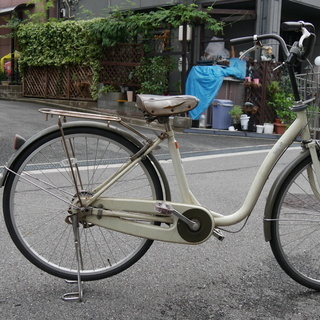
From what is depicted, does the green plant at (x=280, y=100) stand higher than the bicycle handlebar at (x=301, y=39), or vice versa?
the bicycle handlebar at (x=301, y=39)

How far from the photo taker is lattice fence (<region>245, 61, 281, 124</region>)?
10.8m

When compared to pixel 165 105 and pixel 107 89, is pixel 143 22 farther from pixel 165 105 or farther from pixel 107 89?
pixel 165 105

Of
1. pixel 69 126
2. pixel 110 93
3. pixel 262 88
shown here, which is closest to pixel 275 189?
pixel 69 126

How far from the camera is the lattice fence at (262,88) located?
35.4ft

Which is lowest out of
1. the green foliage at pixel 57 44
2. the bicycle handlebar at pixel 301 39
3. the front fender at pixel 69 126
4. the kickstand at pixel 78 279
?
the kickstand at pixel 78 279

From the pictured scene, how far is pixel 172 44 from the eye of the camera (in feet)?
40.7

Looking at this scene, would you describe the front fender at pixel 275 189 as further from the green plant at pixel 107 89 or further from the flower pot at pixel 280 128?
the green plant at pixel 107 89

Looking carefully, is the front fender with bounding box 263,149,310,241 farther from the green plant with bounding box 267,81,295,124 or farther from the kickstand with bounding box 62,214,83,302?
the green plant with bounding box 267,81,295,124

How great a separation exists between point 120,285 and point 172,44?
10.6 meters

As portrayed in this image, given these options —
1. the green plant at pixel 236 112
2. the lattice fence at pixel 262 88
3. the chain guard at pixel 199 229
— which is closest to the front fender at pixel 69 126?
the chain guard at pixel 199 229

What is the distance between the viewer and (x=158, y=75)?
1196cm

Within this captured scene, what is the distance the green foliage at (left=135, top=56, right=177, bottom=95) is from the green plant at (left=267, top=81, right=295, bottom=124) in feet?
9.00

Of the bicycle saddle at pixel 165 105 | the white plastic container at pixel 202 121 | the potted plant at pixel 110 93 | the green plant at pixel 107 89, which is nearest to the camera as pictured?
the bicycle saddle at pixel 165 105

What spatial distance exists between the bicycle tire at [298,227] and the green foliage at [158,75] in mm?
9013
